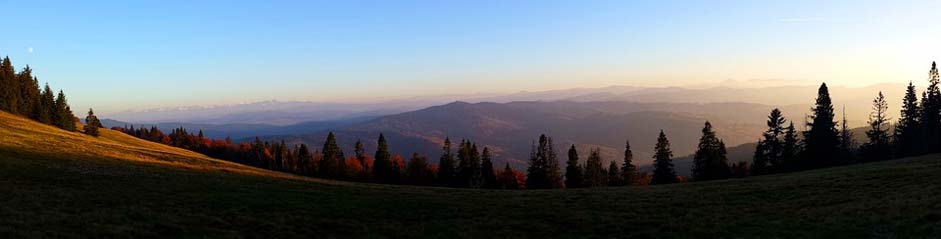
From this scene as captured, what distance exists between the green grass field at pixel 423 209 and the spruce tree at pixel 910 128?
5415 centimetres

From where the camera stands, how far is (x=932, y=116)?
71438 millimetres

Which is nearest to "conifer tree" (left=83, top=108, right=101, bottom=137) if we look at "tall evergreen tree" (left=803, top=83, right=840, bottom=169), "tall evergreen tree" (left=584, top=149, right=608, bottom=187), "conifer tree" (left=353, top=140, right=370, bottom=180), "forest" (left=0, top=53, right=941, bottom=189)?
"forest" (left=0, top=53, right=941, bottom=189)

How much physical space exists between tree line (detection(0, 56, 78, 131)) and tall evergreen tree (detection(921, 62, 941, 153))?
525ft

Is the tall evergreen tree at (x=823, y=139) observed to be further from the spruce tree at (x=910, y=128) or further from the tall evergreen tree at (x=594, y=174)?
the tall evergreen tree at (x=594, y=174)

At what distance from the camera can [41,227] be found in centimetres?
1714

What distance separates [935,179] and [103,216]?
4598cm

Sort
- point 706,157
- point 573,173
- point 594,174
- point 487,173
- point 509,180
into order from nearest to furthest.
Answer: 1. point 706,157
2. point 573,173
3. point 594,174
4. point 487,173
5. point 509,180

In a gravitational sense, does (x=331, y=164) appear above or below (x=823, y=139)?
below

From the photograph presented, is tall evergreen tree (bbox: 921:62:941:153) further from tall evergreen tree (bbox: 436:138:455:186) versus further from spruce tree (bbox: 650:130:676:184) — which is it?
tall evergreen tree (bbox: 436:138:455:186)

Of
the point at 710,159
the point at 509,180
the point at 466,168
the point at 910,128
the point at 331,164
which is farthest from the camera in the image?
the point at 331,164

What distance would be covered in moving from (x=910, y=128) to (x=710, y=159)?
34.7 m

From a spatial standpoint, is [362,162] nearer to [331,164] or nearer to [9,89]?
[331,164]

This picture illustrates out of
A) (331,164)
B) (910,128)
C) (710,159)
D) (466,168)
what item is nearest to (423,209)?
(466,168)

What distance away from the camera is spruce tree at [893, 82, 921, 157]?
239 feet
